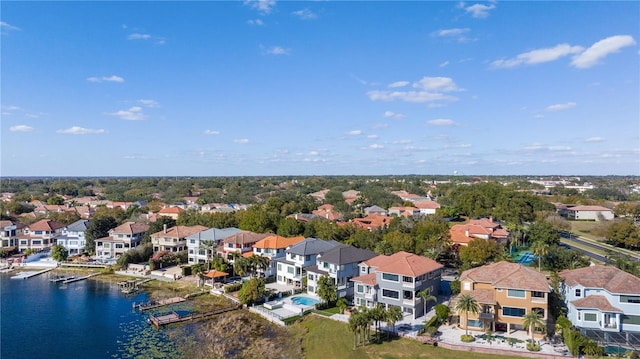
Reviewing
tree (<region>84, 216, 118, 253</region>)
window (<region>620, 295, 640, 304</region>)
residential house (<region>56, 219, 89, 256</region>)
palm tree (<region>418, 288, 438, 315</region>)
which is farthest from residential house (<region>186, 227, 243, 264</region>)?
window (<region>620, 295, 640, 304</region>)

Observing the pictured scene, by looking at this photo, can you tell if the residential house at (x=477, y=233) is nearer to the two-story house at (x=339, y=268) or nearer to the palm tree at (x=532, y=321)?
the two-story house at (x=339, y=268)

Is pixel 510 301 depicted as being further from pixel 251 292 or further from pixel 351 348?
pixel 251 292

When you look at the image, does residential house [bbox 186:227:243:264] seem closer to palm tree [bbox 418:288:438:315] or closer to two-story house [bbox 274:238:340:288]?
two-story house [bbox 274:238:340:288]

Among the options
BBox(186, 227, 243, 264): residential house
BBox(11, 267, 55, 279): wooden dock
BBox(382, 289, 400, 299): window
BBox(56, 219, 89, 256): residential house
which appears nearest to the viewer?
BBox(382, 289, 400, 299): window

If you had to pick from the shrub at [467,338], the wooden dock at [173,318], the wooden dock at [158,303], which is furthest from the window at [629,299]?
the wooden dock at [158,303]

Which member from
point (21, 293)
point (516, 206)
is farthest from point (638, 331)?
point (21, 293)

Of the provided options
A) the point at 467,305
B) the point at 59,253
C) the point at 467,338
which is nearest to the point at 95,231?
the point at 59,253
